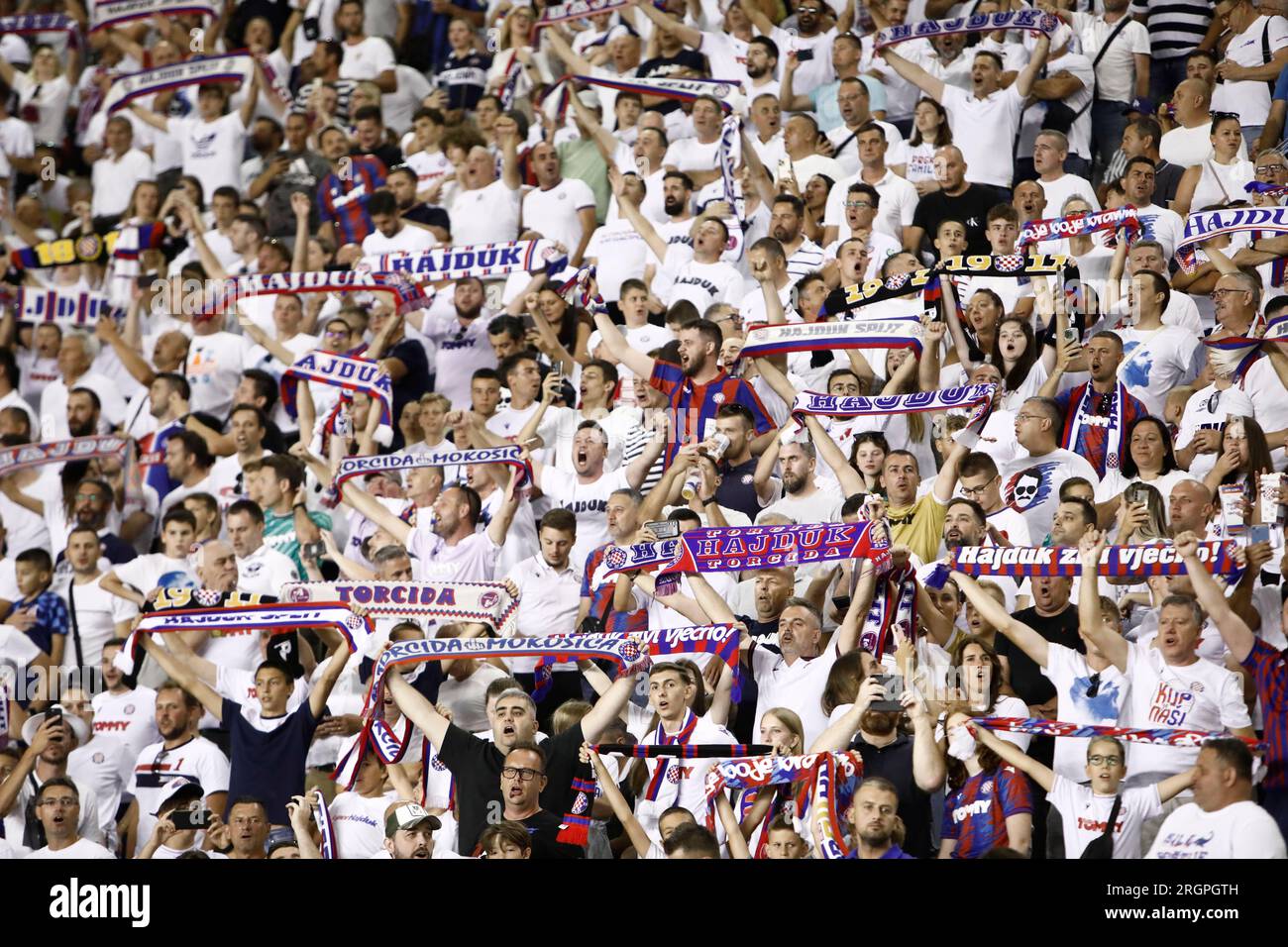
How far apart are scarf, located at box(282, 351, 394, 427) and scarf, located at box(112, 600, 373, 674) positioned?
173 cm

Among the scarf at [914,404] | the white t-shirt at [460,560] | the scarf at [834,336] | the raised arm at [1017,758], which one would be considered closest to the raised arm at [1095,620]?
the raised arm at [1017,758]

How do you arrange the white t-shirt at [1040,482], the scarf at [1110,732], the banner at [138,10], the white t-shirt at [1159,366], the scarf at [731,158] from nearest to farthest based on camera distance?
1. the scarf at [1110,732]
2. the white t-shirt at [1040,482]
3. the white t-shirt at [1159,366]
4. the scarf at [731,158]
5. the banner at [138,10]

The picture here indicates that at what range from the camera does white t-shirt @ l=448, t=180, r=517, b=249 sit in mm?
12805

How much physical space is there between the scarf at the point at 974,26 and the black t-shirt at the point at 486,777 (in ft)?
17.4

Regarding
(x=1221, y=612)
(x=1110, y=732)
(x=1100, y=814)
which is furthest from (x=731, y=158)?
(x=1100, y=814)

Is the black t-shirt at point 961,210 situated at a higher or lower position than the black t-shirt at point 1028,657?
higher

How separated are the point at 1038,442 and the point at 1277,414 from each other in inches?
42.9

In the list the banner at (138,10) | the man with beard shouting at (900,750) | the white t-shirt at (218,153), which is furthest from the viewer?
the banner at (138,10)

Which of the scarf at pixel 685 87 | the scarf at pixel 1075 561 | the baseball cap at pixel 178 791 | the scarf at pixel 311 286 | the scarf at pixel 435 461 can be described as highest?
the scarf at pixel 685 87

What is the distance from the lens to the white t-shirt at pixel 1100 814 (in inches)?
309

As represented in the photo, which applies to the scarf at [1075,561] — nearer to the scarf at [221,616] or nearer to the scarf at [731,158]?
the scarf at [221,616]

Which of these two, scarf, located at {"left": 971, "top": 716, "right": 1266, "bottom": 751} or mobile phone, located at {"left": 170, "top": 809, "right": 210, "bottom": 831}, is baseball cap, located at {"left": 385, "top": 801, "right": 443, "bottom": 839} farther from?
scarf, located at {"left": 971, "top": 716, "right": 1266, "bottom": 751}
